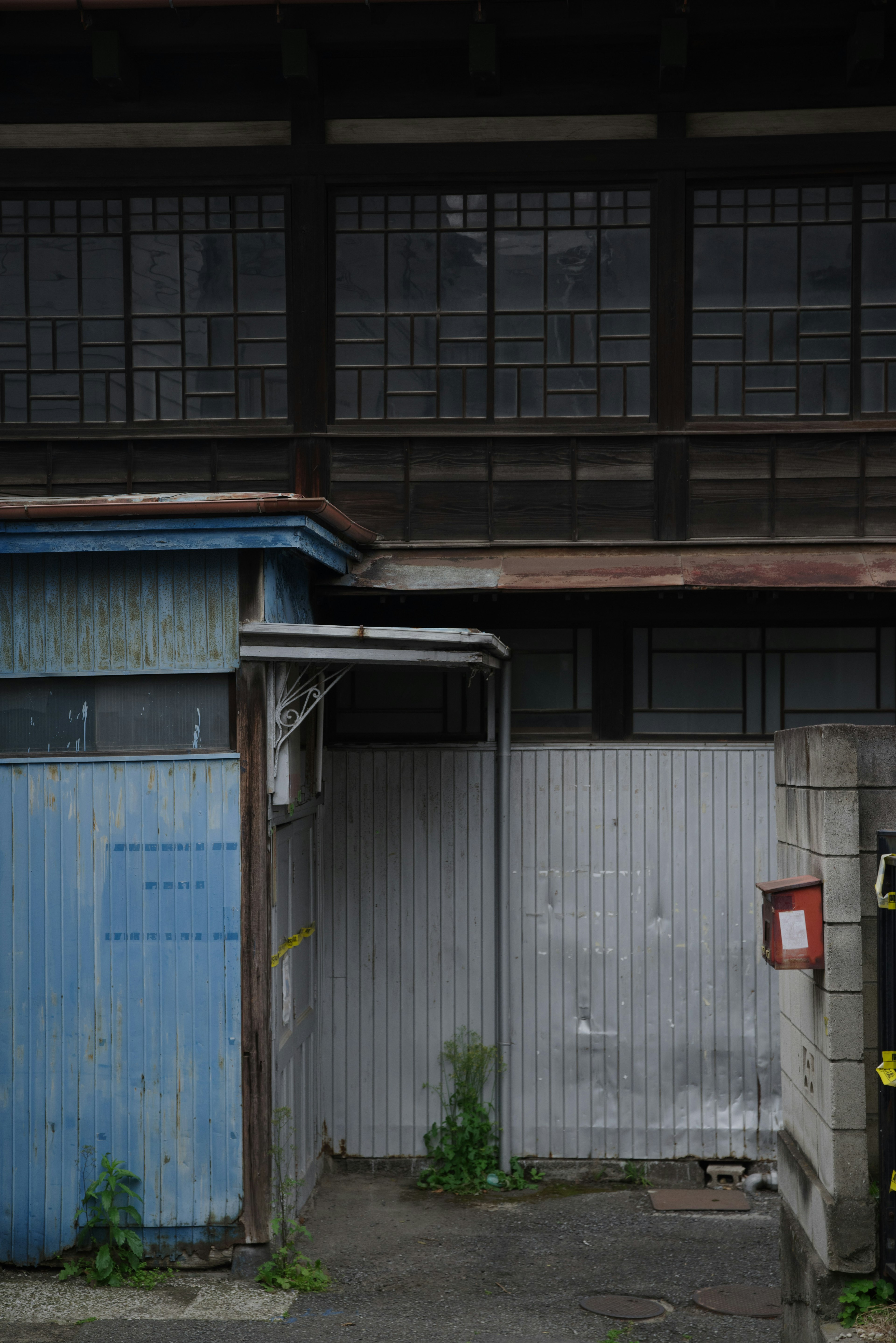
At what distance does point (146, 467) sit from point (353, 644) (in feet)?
9.65

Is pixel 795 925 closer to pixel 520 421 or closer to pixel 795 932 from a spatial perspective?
pixel 795 932

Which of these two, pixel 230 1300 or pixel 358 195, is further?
pixel 358 195

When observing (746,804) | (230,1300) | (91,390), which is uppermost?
(91,390)

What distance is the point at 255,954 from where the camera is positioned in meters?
7.46

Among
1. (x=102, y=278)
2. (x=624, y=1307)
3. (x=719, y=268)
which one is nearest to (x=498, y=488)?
(x=719, y=268)

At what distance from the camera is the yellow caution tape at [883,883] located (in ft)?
16.8

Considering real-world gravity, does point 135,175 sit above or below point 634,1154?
above

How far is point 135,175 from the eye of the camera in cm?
931

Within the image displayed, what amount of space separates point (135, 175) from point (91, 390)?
5.65ft

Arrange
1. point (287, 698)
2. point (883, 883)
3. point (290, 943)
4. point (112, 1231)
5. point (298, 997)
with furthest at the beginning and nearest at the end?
point (298, 997) → point (290, 943) → point (287, 698) → point (112, 1231) → point (883, 883)

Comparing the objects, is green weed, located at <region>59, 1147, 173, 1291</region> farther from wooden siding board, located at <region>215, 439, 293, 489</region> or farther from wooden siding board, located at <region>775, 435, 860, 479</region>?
wooden siding board, located at <region>775, 435, 860, 479</region>

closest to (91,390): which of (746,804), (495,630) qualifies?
(495,630)

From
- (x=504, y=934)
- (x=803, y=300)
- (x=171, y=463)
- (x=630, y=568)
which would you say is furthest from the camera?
(x=171, y=463)

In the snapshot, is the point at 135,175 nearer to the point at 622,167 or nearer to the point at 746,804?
the point at 622,167
